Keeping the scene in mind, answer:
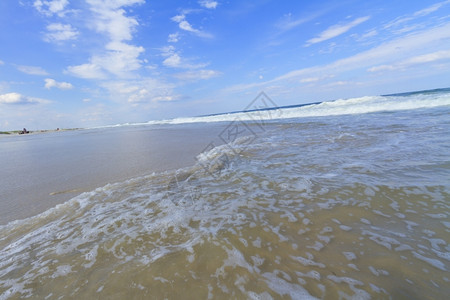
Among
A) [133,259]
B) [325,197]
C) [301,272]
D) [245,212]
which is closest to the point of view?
[301,272]

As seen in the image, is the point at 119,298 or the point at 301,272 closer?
the point at 119,298

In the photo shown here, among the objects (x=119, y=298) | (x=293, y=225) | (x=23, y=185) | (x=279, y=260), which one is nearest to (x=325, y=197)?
(x=293, y=225)

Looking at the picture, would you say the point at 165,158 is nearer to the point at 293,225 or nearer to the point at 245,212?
the point at 245,212

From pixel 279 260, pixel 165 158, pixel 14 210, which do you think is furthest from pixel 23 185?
pixel 279 260

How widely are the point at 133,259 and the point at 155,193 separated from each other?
1985 mm

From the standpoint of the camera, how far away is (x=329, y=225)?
2537 mm

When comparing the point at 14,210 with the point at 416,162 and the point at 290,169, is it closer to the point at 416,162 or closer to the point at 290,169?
the point at 290,169

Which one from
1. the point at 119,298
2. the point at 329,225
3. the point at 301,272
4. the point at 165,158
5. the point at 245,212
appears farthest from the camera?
the point at 165,158

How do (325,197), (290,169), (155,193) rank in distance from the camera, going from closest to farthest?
(325,197)
(155,193)
(290,169)

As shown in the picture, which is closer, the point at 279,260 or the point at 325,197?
the point at 279,260

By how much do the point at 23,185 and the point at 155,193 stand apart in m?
3.99

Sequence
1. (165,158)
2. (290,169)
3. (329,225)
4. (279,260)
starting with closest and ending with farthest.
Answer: (279,260)
(329,225)
(290,169)
(165,158)

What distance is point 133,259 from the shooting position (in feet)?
7.18

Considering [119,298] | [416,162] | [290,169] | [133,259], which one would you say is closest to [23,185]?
[133,259]
